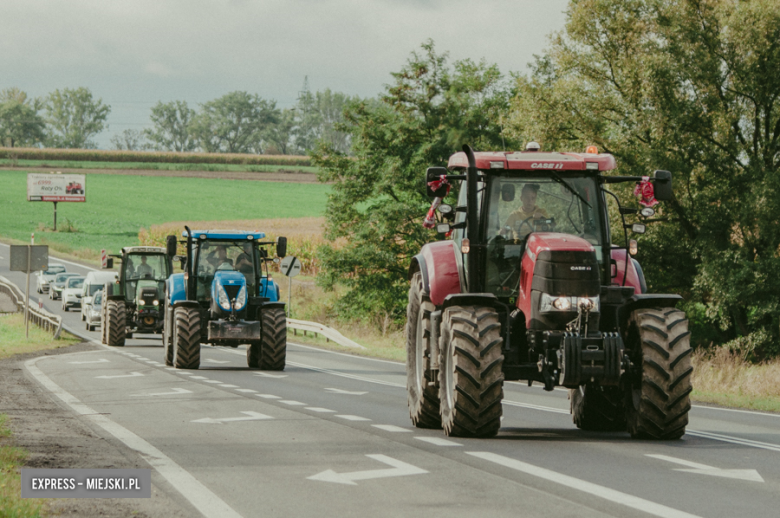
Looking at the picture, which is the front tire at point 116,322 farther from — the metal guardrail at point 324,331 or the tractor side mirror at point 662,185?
the tractor side mirror at point 662,185

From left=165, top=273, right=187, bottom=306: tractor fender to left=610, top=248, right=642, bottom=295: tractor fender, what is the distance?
44.6ft

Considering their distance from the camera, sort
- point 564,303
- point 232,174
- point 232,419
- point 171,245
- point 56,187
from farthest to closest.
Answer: point 232,174 → point 56,187 → point 171,245 → point 232,419 → point 564,303

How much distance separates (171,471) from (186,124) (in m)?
179

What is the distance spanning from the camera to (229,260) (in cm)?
2286

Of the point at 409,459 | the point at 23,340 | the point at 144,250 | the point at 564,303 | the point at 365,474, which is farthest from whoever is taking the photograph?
A: the point at 144,250

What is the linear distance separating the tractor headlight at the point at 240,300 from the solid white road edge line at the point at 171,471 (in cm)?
750

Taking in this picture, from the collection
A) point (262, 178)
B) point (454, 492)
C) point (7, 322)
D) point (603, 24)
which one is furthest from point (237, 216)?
point (454, 492)

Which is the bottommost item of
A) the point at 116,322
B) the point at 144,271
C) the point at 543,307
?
the point at 116,322

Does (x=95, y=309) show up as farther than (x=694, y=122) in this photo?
Yes

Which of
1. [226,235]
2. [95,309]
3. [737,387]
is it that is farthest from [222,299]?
[95,309]

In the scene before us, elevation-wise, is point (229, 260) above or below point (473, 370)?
above

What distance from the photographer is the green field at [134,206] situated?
9325cm

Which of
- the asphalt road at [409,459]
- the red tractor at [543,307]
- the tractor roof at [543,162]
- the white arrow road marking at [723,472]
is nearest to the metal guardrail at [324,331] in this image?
the asphalt road at [409,459]

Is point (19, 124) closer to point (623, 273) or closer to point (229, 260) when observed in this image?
point (229, 260)
